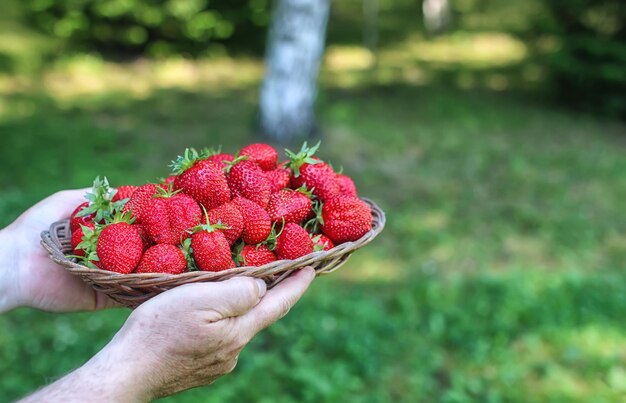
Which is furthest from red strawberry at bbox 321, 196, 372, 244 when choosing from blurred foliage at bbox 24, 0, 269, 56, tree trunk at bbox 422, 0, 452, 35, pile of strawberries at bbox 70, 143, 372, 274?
tree trunk at bbox 422, 0, 452, 35

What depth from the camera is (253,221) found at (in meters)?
1.97

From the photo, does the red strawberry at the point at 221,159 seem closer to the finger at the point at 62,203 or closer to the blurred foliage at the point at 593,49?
the finger at the point at 62,203

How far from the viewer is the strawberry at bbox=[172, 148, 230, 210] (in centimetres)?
197

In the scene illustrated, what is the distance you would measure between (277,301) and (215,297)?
0.71ft

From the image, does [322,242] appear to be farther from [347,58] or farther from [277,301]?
[347,58]

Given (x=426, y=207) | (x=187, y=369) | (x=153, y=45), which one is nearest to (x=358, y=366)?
(x=187, y=369)

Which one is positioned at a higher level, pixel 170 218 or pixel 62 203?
pixel 170 218

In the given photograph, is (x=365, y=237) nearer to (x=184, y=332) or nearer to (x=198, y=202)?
(x=198, y=202)

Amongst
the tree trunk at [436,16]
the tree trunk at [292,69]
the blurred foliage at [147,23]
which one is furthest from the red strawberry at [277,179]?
the tree trunk at [436,16]

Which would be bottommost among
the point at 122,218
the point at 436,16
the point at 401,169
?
the point at 401,169

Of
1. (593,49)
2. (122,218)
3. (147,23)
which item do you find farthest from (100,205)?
(147,23)

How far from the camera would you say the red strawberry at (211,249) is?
71.8 inches

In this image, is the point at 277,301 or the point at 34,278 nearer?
the point at 277,301

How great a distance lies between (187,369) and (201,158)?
2.08ft
